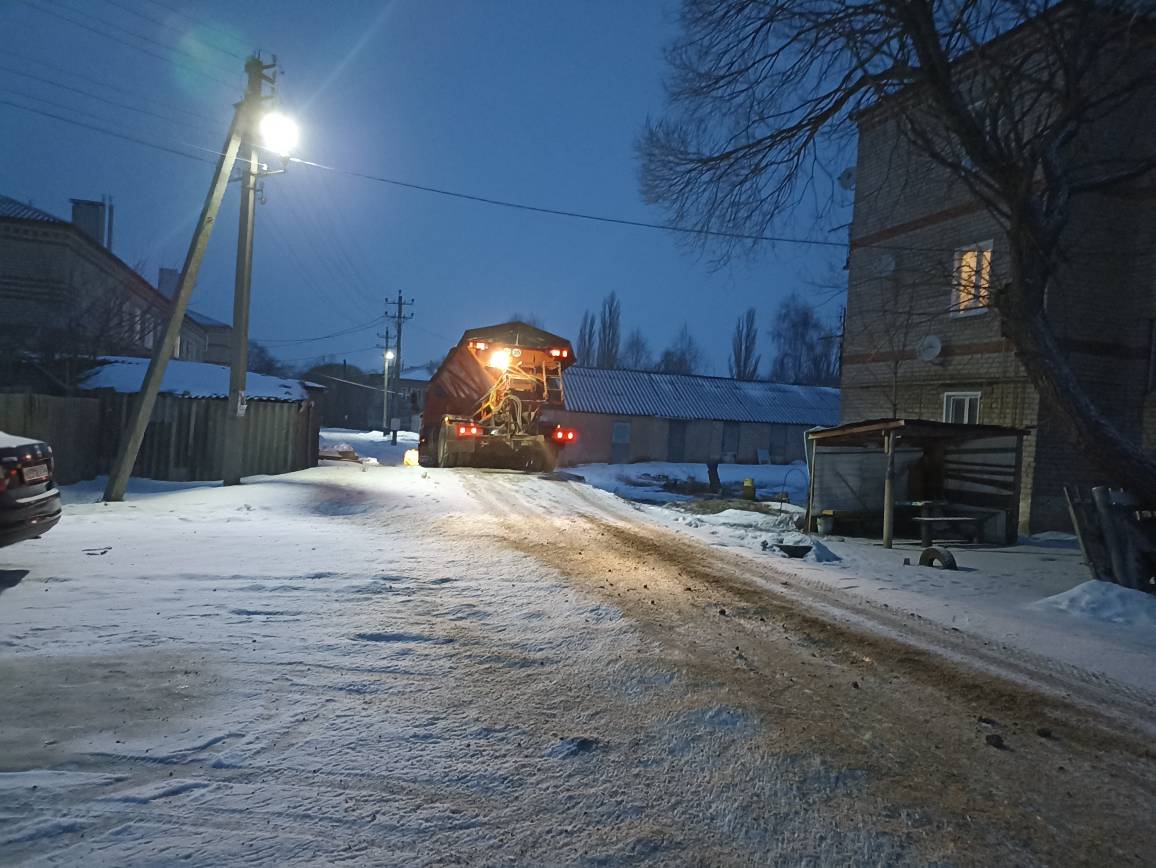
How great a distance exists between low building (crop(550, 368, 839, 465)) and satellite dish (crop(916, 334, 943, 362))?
17.2m

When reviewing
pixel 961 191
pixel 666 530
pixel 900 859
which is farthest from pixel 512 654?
pixel 961 191

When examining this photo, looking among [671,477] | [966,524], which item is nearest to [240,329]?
[966,524]

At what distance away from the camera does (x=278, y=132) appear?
13312mm

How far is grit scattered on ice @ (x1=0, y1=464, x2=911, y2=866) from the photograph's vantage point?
262cm

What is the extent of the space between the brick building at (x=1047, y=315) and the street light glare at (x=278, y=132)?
35.3 ft

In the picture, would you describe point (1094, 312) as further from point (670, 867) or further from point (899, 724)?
point (670, 867)

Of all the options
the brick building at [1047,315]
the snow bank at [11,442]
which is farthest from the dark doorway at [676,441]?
the snow bank at [11,442]

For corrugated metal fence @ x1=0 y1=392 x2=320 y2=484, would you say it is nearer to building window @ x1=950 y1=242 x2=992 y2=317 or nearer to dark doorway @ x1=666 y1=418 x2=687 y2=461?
building window @ x1=950 y1=242 x2=992 y2=317

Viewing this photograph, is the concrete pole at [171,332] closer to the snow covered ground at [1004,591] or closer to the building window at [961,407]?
the snow covered ground at [1004,591]

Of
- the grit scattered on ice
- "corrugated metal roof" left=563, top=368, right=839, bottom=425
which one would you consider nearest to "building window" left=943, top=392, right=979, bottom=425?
the grit scattered on ice

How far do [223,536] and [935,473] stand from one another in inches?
482

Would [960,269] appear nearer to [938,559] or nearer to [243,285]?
[938,559]

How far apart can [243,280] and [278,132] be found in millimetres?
2950

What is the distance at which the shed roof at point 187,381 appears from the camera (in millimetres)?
19719
